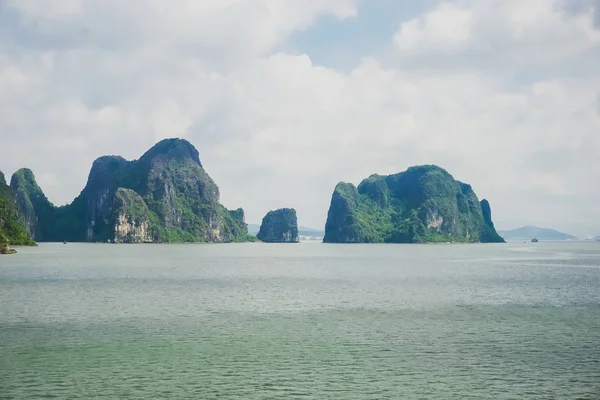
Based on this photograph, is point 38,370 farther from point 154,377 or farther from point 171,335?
point 171,335

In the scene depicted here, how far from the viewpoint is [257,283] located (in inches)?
3061

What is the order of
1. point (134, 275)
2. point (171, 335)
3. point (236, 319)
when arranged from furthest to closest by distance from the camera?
1. point (134, 275)
2. point (236, 319)
3. point (171, 335)

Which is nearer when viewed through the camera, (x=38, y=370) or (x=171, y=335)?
(x=38, y=370)

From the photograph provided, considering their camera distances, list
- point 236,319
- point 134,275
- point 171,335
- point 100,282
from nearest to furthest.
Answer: point 171,335
point 236,319
point 100,282
point 134,275

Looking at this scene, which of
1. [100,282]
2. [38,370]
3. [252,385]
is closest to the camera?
[252,385]

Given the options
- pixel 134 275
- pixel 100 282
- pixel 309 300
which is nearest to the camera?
pixel 309 300

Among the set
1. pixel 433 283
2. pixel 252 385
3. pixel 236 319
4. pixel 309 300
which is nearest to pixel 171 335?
pixel 236 319

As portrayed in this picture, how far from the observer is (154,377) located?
88.5 ft

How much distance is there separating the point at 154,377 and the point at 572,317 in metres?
34.1

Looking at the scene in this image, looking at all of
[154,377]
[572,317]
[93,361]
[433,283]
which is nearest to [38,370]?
[93,361]

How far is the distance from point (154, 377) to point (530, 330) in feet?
85.5

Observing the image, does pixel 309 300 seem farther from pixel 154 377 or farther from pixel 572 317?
pixel 154 377

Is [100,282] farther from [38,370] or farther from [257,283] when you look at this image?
[38,370]

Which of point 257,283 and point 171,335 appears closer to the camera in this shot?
point 171,335
